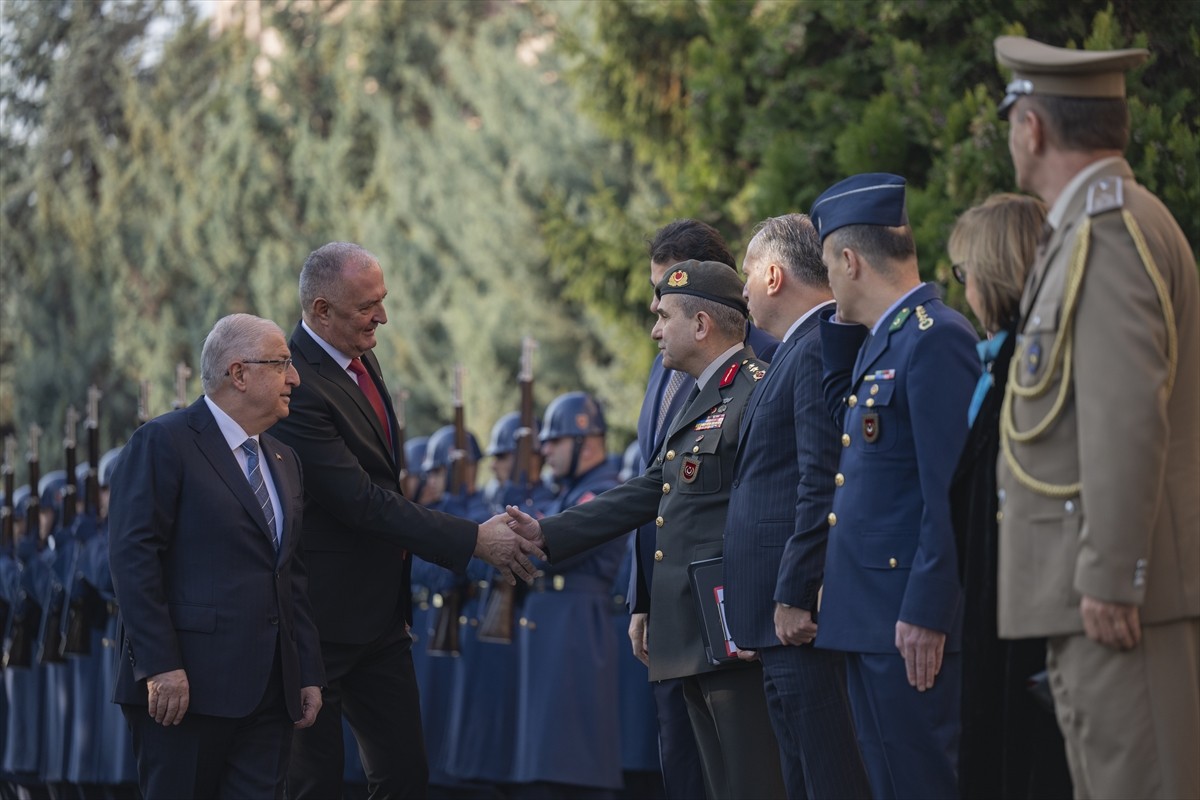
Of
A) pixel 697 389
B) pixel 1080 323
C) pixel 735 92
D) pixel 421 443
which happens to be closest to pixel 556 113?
pixel 421 443

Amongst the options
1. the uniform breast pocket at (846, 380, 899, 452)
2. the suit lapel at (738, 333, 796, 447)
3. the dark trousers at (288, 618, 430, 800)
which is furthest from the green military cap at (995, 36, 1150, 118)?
the dark trousers at (288, 618, 430, 800)

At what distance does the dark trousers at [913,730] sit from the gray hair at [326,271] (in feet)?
9.45

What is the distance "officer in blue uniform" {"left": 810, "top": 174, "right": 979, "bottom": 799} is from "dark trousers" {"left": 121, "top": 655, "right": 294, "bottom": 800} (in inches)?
80.7

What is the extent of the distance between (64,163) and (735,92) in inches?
899

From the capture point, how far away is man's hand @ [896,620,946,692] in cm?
428

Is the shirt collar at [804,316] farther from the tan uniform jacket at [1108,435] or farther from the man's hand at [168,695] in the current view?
the man's hand at [168,695]

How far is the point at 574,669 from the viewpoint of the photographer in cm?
940

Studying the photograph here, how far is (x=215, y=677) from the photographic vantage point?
17.9 feet

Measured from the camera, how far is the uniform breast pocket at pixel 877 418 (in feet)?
14.8

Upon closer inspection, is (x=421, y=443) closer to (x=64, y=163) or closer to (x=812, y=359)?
(x=812, y=359)

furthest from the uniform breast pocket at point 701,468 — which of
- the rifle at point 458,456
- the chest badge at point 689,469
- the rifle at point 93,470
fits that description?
the rifle at point 93,470

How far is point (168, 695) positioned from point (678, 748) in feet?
5.74

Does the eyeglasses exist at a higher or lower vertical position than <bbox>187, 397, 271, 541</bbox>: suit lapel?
higher

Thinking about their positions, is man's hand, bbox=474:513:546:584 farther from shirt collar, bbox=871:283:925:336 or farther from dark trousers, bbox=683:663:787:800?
shirt collar, bbox=871:283:925:336
